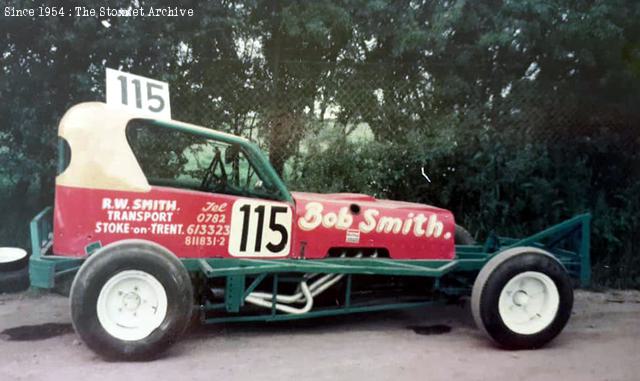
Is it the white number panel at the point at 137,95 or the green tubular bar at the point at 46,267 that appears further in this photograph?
the white number panel at the point at 137,95

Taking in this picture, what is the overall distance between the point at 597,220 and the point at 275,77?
4.22 metres

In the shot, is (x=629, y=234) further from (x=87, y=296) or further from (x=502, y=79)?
(x=87, y=296)

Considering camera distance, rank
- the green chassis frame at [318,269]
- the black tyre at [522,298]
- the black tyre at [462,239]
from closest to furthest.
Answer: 1. the green chassis frame at [318,269]
2. the black tyre at [522,298]
3. the black tyre at [462,239]

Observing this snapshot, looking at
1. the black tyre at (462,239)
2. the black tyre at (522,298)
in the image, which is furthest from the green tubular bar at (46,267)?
the black tyre at (462,239)

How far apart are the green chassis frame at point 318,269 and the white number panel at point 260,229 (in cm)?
10

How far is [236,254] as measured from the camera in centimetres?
491

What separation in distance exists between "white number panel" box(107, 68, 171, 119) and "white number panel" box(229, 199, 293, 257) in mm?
956

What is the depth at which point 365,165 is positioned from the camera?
7.69 meters

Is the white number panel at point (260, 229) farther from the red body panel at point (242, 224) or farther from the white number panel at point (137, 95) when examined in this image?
the white number panel at point (137, 95)

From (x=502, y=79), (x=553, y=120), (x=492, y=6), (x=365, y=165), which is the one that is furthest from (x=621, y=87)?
(x=365, y=165)

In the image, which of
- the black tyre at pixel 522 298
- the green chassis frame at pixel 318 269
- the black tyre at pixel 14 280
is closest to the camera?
the green chassis frame at pixel 318 269

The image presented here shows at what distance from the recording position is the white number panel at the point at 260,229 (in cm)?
490

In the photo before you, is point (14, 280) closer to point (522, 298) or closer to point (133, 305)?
point (133, 305)

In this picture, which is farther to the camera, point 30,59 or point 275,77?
point 275,77
